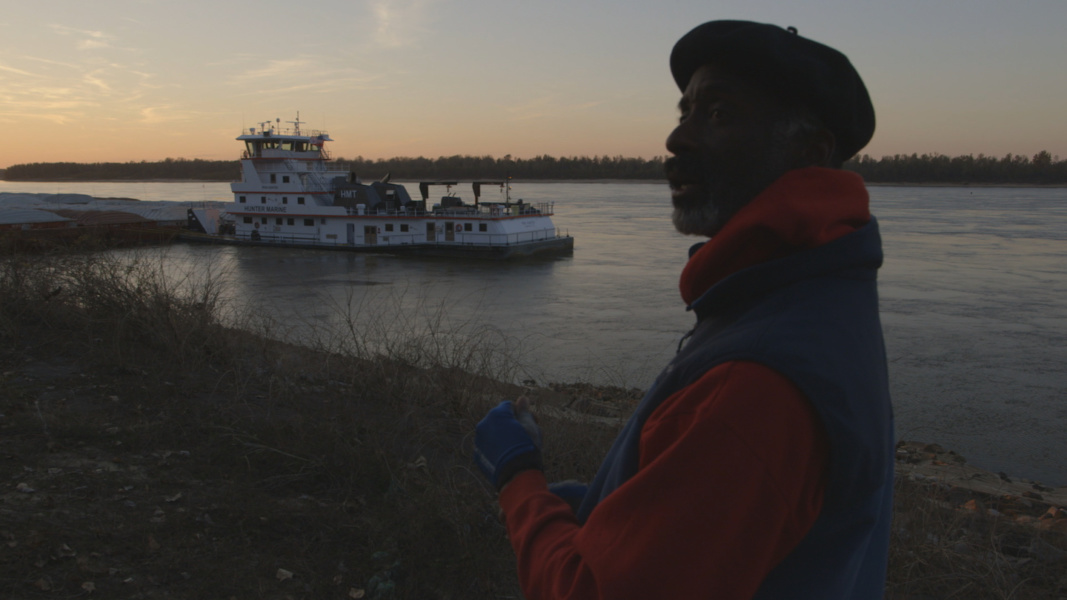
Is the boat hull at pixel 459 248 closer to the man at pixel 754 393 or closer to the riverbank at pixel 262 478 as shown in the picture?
the riverbank at pixel 262 478

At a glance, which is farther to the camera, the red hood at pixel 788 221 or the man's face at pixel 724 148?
the man's face at pixel 724 148

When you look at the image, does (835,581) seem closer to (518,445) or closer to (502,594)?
(518,445)

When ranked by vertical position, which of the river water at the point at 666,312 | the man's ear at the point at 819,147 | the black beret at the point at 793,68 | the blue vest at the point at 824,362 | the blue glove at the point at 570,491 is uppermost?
the black beret at the point at 793,68

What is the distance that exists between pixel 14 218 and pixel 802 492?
131ft

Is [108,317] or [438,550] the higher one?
[108,317]

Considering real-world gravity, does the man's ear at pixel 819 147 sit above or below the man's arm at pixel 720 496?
above

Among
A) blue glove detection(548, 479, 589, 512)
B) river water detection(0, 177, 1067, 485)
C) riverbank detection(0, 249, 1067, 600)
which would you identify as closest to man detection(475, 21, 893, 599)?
blue glove detection(548, 479, 589, 512)

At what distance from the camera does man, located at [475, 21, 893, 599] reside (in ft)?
3.09

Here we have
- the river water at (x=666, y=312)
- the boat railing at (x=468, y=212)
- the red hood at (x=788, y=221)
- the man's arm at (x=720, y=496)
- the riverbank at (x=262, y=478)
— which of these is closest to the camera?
the man's arm at (x=720, y=496)

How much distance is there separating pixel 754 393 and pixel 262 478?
358 cm

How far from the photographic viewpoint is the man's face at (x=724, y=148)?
124cm

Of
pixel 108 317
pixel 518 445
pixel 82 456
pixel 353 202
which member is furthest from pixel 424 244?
pixel 518 445

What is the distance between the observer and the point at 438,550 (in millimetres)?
3305

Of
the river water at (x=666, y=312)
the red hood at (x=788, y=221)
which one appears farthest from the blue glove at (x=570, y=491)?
the river water at (x=666, y=312)
